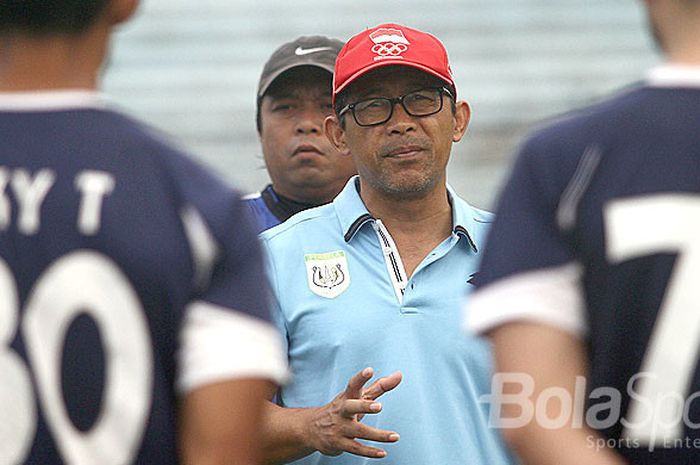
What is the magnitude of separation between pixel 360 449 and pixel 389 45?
3.76 ft

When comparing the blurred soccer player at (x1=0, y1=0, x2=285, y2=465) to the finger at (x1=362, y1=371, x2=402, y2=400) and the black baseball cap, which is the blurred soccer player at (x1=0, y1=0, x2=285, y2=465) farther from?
the black baseball cap

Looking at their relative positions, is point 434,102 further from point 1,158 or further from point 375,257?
point 1,158

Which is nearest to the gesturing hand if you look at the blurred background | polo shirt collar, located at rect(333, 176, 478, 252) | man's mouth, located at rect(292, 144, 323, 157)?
polo shirt collar, located at rect(333, 176, 478, 252)

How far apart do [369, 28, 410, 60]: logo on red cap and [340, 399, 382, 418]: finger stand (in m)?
1.02

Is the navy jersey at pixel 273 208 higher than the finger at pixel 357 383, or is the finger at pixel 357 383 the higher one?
the navy jersey at pixel 273 208

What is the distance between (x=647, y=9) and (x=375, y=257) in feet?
5.61

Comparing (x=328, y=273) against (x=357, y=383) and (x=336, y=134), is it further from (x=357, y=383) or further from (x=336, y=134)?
(x=336, y=134)

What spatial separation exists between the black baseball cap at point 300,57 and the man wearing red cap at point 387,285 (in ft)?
2.21

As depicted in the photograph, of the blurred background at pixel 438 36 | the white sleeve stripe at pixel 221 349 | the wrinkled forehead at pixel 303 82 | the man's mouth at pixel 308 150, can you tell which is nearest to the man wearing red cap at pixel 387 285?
the man's mouth at pixel 308 150

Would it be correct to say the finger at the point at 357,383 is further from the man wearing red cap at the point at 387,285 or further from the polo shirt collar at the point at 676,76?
the polo shirt collar at the point at 676,76

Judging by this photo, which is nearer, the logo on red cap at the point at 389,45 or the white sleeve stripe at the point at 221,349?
the white sleeve stripe at the point at 221,349

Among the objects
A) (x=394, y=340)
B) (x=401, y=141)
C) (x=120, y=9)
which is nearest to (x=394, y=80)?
(x=401, y=141)

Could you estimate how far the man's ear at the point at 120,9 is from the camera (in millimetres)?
2418

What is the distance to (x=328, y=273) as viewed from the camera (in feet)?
12.8
